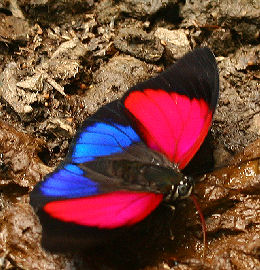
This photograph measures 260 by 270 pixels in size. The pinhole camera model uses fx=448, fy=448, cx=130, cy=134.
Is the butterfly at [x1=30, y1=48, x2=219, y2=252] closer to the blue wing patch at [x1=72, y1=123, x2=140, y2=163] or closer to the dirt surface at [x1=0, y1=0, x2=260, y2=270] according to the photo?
the blue wing patch at [x1=72, y1=123, x2=140, y2=163]

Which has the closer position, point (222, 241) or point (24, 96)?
point (222, 241)

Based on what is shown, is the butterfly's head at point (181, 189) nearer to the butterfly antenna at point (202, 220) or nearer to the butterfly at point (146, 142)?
the butterfly at point (146, 142)

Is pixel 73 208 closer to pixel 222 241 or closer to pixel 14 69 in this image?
pixel 222 241

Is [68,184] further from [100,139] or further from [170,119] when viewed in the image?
[170,119]

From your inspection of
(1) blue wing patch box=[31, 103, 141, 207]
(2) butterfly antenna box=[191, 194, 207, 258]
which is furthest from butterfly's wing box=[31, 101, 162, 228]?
(2) butterfly antenna box=[191, 194, 207, 258]

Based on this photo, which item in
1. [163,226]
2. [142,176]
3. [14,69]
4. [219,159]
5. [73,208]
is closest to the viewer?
[73,208]

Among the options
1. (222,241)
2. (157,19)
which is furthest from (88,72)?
(222,241)

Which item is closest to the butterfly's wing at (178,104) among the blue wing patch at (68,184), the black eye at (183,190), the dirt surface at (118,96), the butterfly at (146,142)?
the butterfly at (146,142)

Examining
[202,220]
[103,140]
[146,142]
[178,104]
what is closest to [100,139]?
[103,140]
